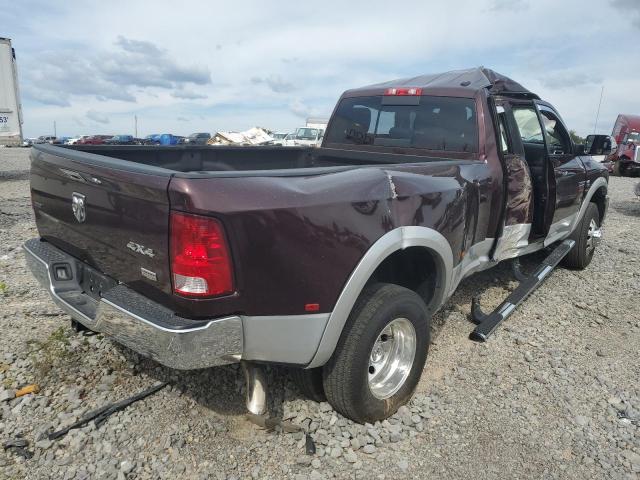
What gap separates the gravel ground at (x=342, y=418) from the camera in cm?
235

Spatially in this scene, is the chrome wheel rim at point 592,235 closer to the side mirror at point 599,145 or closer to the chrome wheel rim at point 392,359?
the side mirror at point 599,145

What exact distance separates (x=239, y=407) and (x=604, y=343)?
2874mm

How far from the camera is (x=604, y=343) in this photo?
3785mm

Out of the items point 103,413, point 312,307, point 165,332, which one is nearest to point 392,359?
point 312,307

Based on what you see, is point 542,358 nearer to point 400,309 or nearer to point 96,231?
point 400,309

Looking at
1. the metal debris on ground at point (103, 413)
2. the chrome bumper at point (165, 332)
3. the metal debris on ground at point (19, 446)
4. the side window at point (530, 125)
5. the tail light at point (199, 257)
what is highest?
the side window at point (530, 125)

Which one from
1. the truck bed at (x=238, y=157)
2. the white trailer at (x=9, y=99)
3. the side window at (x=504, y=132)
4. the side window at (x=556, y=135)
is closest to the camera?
the truck bed at (x=238, y=157)

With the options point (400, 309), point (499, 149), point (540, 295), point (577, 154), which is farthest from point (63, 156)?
point (577, 154)

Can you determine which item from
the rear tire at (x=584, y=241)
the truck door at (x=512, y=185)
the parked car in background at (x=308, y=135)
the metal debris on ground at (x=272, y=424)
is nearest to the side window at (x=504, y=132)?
the truck door at (x=512, y=185)

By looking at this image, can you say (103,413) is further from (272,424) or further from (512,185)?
(512,185)

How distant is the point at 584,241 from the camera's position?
214 inches

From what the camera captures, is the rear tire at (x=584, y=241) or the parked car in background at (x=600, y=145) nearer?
the parked car in background at (x=600, y=145)

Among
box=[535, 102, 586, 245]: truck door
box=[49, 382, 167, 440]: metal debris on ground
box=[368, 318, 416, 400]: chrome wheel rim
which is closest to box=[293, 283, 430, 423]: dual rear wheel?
box=[368, 318, 416, 400]: chrome wheel rim

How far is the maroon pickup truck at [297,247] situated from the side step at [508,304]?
26 millimetres
